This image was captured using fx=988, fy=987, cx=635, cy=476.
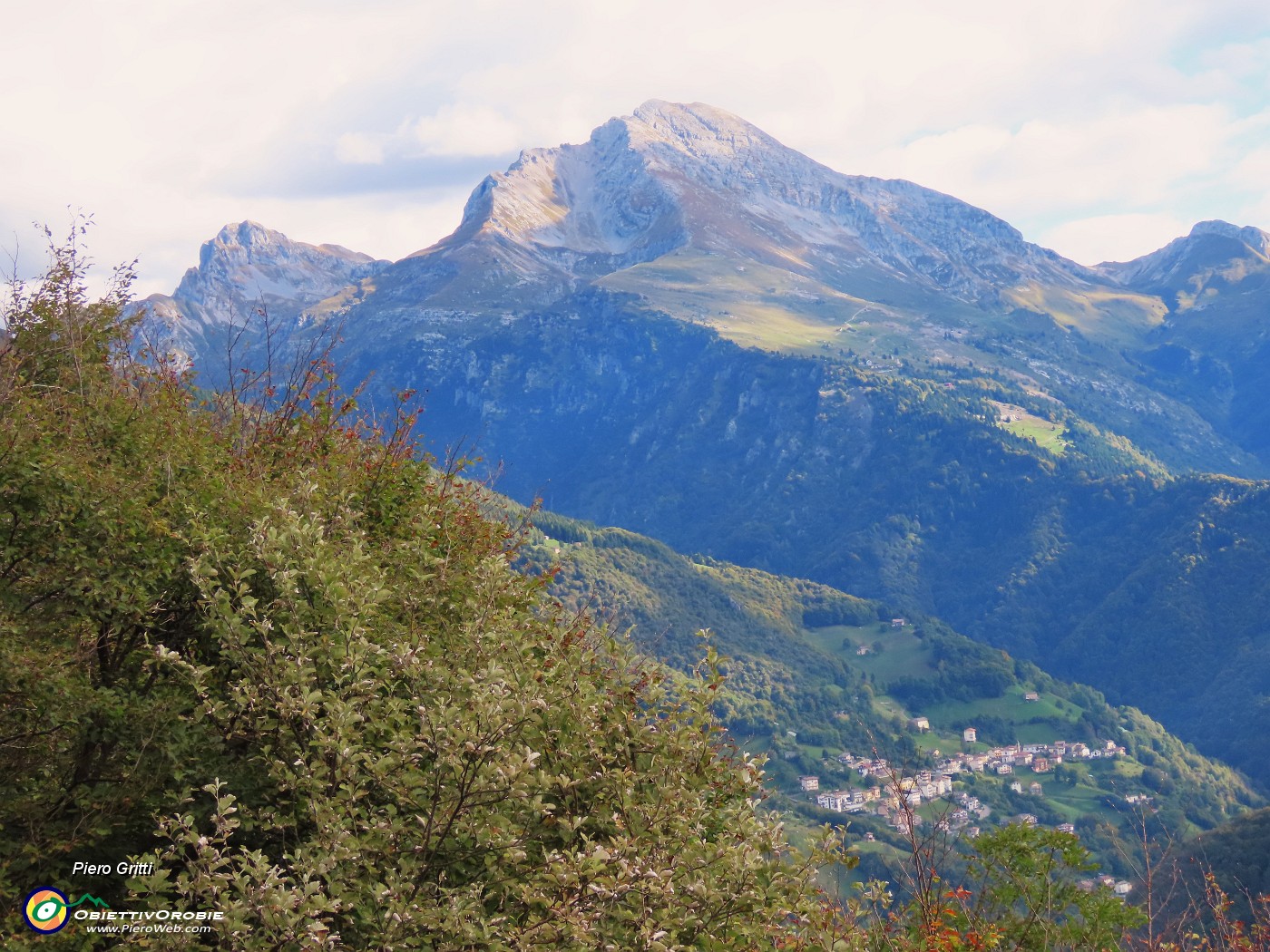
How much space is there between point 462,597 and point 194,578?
10.7 feet

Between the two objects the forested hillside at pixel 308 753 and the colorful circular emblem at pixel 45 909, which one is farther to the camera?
the colorful circular emblem at pixel 45 909

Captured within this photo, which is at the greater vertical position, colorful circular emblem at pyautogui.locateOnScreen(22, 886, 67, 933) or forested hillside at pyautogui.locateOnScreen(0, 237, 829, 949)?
forested hillside at pyautogui.locateOnScreen(0, 237, 829, 949)

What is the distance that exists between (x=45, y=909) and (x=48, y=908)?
0.02 m

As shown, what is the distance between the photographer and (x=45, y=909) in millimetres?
6945

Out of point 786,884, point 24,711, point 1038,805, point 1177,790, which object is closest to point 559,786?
point 786,884

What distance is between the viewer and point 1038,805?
17162cm

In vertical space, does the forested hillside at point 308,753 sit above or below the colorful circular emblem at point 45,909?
above

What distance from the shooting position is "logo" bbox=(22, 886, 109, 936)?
22.4 feet

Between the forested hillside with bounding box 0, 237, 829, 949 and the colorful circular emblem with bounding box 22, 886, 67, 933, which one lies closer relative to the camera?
the forested hillside with bounding box 0, 237, 829, 949

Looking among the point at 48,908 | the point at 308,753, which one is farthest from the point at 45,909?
the point at 308,753

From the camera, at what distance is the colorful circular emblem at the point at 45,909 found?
682 centimetres

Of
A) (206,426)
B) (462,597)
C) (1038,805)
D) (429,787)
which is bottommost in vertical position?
(1038,805)

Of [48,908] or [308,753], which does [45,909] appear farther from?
[308,753]

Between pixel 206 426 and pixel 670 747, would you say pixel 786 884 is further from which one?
pixel 206 426
